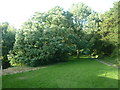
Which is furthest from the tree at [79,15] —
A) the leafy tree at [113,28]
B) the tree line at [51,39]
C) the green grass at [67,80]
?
the green grass at [67,80]

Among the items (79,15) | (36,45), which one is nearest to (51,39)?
(36,45)

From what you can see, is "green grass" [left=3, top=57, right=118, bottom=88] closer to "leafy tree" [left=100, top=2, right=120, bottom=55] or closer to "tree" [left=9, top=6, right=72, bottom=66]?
"leafy tree" [left=100, top=2, right=120, bottom=55]

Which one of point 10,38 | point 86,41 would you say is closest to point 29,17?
point 10,38

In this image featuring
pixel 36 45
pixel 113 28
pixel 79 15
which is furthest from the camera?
pixel 79 15

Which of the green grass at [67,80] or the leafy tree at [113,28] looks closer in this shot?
the green grass at [67,80]

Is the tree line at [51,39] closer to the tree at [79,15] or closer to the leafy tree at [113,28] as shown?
the leafy tree at [113,28]

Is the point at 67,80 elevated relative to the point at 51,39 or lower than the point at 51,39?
lower

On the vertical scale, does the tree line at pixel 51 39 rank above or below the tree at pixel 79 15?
below

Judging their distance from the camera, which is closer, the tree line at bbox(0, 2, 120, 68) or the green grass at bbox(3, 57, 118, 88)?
the green grass at bbox(3, 57, 118, 88)

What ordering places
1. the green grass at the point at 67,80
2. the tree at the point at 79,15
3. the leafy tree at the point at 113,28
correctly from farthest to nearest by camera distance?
1. the tree at the point at 79,15
2. the leafy tree at the point at 113,28
3. the green grass at the point at 67,80

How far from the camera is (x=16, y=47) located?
38.0 feet

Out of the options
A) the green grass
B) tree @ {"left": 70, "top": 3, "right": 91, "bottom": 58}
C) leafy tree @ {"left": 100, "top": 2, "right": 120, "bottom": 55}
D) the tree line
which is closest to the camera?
the green grass

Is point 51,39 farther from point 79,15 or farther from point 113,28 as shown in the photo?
point 79,15

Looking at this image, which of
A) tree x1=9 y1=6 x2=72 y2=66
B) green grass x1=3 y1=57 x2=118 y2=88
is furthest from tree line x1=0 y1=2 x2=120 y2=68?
green grass x1=3 y1=57 x2=118 y2=88
